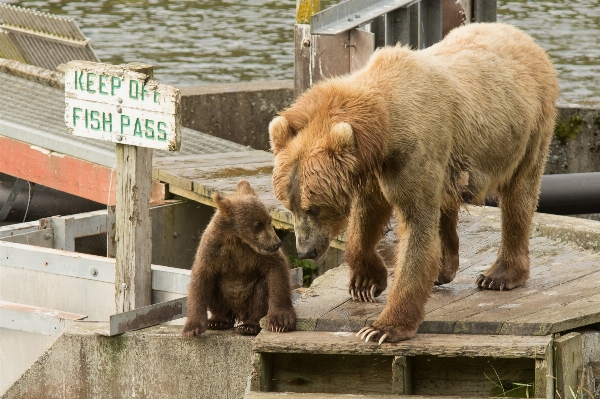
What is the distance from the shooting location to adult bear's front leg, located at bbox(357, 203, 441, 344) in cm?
526

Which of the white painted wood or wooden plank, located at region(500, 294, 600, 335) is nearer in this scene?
wooden plank, located at region(500, 294, 600, 335)

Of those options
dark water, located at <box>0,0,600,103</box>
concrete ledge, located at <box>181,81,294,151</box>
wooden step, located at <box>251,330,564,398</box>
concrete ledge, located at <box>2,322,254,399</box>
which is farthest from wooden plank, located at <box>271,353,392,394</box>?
dark water, located at <box>0,0,600,103</box>

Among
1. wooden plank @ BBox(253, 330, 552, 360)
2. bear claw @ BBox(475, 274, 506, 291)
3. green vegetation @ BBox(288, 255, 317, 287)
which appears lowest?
green vegetation @ BBox(288, 255, 317, 287)

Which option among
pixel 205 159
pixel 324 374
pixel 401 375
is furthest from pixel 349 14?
pixel 401 375

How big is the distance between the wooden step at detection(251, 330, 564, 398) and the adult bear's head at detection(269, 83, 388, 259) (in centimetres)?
55

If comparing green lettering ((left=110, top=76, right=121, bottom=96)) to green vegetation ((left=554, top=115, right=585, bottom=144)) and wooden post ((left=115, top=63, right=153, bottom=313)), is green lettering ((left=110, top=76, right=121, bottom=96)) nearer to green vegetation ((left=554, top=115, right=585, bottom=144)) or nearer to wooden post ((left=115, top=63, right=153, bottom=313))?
wooden post ((left=115, top=63, right=153, bottom=313))

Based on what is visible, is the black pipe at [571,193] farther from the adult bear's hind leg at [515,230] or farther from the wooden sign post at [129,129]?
the wooden sign post at [129,129]

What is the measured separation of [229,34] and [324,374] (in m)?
12.9

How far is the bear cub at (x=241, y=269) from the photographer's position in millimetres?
5770

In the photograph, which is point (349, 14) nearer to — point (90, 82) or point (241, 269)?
point (90, 82)

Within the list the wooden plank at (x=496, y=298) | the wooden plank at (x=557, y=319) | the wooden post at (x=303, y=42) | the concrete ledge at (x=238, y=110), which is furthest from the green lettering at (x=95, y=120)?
the concrete ledge at (x=238, y=110)

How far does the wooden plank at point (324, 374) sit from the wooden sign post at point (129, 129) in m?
1.40

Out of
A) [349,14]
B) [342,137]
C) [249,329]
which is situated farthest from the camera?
[349,14]

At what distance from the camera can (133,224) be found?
6.46 meters
